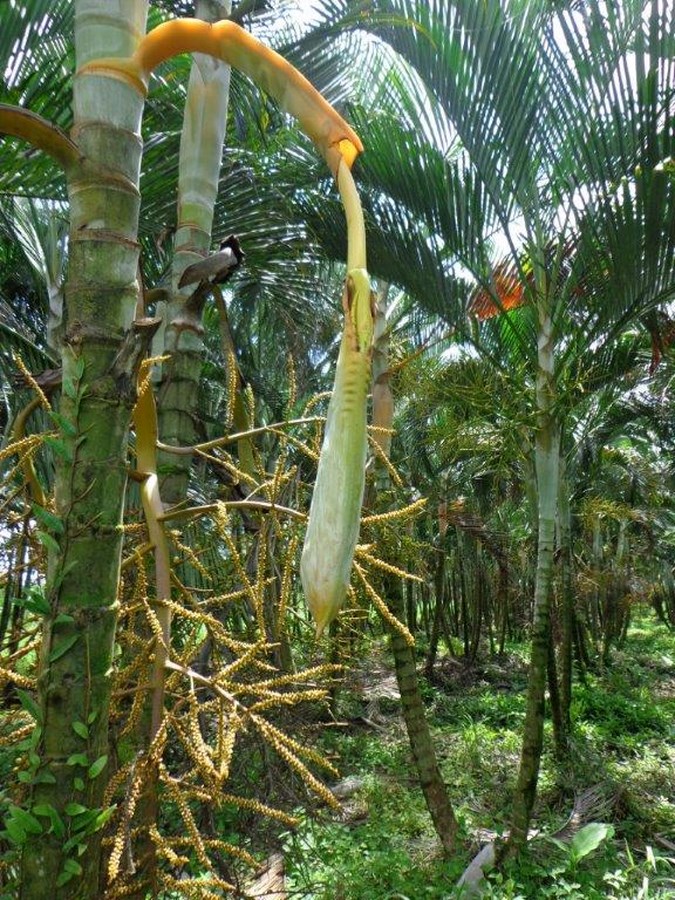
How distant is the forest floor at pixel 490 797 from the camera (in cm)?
340

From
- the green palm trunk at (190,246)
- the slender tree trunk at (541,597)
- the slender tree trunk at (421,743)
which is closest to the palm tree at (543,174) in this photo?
the slender tree trunk at (541,597)

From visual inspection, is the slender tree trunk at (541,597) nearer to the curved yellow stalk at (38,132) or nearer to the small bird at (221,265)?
the small bird at (221,265)

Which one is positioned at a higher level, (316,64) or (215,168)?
(316,64)

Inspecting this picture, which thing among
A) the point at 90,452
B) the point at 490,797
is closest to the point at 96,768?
the point at 90,452

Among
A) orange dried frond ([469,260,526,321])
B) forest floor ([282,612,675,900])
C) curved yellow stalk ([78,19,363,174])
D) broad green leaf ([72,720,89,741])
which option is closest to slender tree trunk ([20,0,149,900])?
broad green leaf ([72,720,89,741])

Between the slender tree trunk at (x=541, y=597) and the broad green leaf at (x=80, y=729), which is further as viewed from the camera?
the slender tree trunk at (x=541, y=597)

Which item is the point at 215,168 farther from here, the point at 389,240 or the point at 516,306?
the point at 516,306

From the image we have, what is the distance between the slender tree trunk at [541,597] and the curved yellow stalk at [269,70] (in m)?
2.90

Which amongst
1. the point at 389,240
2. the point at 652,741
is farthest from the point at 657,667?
the point at 389,240

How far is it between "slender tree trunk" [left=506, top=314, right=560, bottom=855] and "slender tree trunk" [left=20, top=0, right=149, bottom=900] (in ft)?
9.36

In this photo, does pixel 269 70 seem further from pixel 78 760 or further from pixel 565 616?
pixel 565 616

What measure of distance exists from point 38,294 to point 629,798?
5.18 meters

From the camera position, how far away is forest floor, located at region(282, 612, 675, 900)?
11.2 feet

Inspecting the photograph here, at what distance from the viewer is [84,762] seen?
888 millimetres
